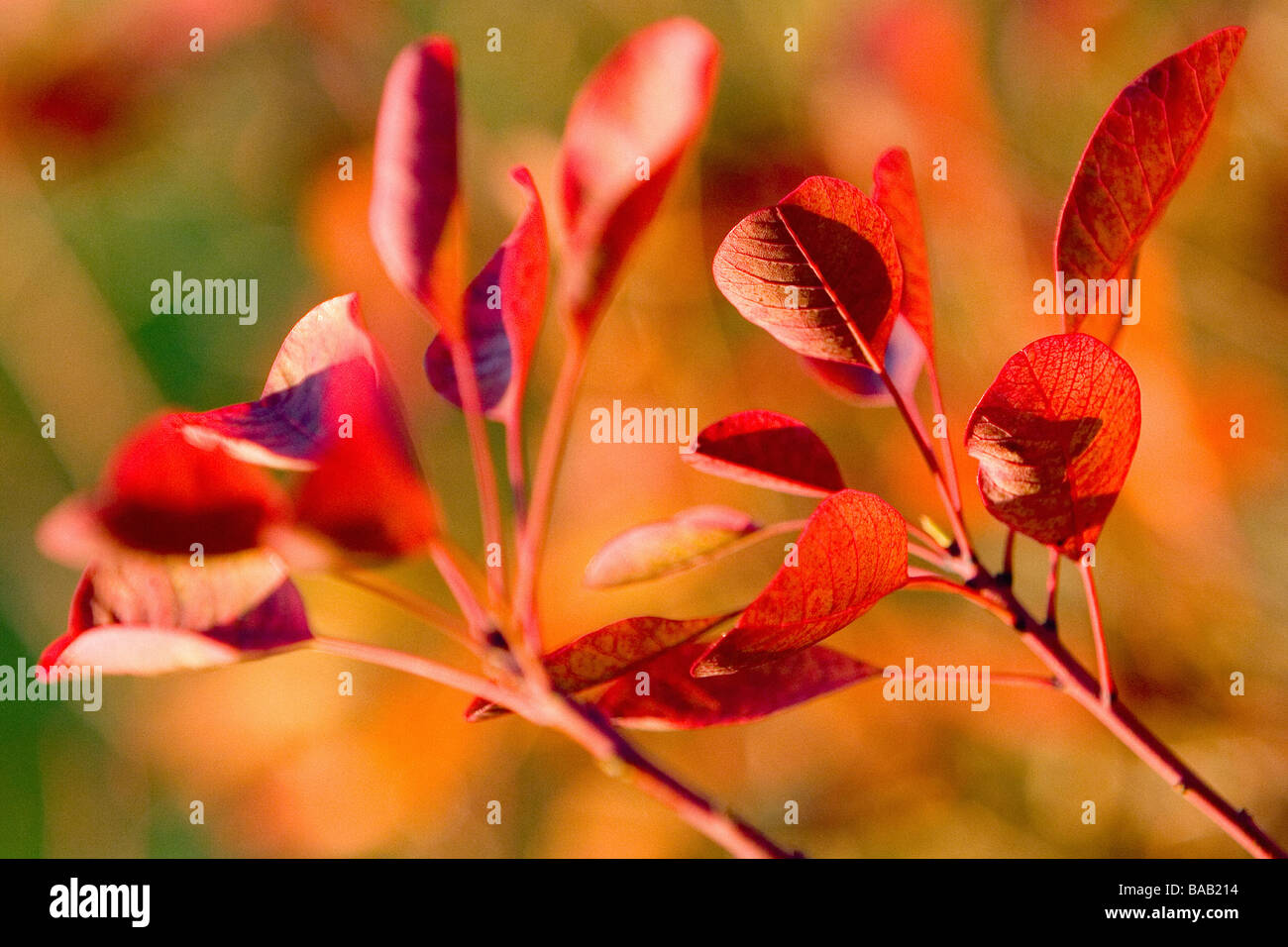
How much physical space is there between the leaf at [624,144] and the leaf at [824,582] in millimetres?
84

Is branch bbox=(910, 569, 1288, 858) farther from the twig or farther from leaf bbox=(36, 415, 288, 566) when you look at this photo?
leaf bbox=(36, 415, 288, 566)

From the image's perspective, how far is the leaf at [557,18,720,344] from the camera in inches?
8.6

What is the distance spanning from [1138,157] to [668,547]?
0.51 ft

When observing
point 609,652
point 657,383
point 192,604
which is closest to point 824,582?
point 609,652

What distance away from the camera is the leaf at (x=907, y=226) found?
9.3 inches

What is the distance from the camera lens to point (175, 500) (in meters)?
0.18

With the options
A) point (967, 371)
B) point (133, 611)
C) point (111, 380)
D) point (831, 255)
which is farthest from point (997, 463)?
point (111, 380)

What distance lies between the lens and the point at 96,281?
89 centimetres

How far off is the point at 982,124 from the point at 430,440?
0.57m

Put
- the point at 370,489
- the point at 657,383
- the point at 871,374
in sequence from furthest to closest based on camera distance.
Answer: the point at 657,383 → the point at 871,374 → the point at 370,489

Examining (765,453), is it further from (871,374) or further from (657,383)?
(657,383)

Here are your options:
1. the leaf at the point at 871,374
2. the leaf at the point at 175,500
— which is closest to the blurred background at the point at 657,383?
the leaf at the point at 871,374

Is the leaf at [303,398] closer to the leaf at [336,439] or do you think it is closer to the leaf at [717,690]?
the leaf at [336,439]
